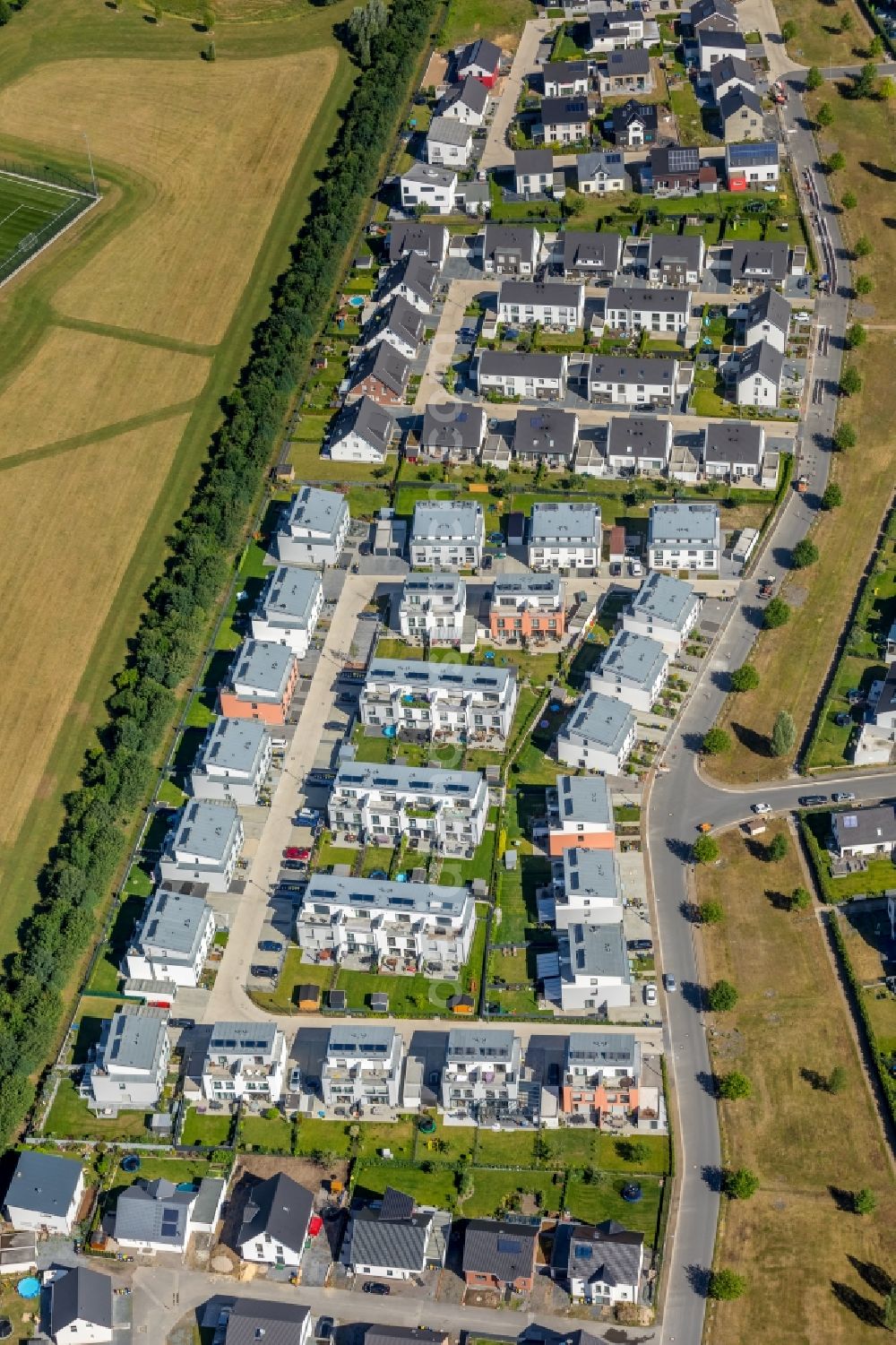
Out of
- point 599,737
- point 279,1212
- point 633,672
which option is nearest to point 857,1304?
point 279,1212

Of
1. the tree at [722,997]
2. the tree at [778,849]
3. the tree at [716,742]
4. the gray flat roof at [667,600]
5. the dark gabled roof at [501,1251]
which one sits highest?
the gray flat roof at [667,600]

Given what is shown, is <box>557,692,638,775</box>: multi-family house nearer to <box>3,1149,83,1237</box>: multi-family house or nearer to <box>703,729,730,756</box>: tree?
<box>703,729,730,756</box>: tree

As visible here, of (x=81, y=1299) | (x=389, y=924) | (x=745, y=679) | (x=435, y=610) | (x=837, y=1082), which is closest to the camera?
(x=81, y=1299)

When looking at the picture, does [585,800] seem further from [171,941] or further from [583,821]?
[171,941]

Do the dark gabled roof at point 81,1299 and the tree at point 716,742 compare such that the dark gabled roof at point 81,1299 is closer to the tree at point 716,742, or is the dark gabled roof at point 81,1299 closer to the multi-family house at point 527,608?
the tree at point 716,742

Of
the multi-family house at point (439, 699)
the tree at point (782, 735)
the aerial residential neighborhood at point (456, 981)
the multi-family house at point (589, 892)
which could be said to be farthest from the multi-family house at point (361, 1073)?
the tree at point (782, 735)

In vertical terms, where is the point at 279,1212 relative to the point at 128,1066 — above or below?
below
